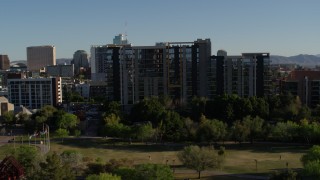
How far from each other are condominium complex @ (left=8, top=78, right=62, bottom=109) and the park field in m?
33.2

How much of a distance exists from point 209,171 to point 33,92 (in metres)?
56.6

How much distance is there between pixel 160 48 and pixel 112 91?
1070cm

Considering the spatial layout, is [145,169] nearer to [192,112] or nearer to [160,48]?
[192,112]

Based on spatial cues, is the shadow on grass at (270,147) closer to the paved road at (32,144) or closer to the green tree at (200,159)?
the green tree at (200,159)

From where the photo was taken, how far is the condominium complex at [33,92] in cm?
8512

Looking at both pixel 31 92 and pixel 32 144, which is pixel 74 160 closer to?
pixel 32 144

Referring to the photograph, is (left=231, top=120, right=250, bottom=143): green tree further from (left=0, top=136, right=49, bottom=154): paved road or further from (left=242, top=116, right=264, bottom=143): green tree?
(left=0, top=136, right=49, bottom=154): paved road

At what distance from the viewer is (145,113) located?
5984 cm

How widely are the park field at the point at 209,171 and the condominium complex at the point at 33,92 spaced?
109ft

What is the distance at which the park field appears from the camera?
36.7 metres

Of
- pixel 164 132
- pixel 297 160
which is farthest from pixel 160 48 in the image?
pixel 297 160

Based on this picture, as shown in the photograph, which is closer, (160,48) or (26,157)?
(26,157)

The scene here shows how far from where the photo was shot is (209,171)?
3650cm

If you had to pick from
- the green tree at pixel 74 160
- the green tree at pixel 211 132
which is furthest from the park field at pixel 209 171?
the green tree at pixel 74 160
